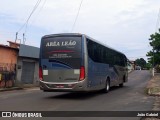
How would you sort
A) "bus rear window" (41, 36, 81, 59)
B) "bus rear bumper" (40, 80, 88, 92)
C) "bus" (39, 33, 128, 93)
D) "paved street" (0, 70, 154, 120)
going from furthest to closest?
"bus rear window" (41, 36, 81, 59) < "bus" (39, 33, 128, 93) < "bus rear bumper" (40, 80, 88, 92) < "paved street" (0, 70, 154, 120)

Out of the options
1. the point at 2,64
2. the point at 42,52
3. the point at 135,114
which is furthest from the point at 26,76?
the point at 135,114

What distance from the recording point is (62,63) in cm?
1633

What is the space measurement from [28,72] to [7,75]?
362cm

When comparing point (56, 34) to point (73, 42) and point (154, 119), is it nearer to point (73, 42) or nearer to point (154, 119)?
point (73, 42)

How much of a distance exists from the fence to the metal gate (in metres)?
1.73

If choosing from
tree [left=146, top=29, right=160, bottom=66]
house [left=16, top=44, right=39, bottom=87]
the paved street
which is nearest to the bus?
the paved street

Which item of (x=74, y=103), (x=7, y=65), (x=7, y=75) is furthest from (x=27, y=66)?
(x=74, y=103)

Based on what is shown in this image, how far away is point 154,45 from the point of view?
59.0 meters

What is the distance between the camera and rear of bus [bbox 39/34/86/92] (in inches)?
632

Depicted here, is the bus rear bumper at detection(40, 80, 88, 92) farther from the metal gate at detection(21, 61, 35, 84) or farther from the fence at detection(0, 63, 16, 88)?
the metal gate at detection(21, 61, 35, 84)

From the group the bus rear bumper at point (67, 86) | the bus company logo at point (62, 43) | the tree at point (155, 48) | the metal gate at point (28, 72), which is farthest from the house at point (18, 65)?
the tree at point (155, 48)

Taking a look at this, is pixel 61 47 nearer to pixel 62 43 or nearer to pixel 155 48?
pixel 62 43

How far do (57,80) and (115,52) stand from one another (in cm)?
880

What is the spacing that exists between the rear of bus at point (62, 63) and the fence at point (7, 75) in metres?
8.36
